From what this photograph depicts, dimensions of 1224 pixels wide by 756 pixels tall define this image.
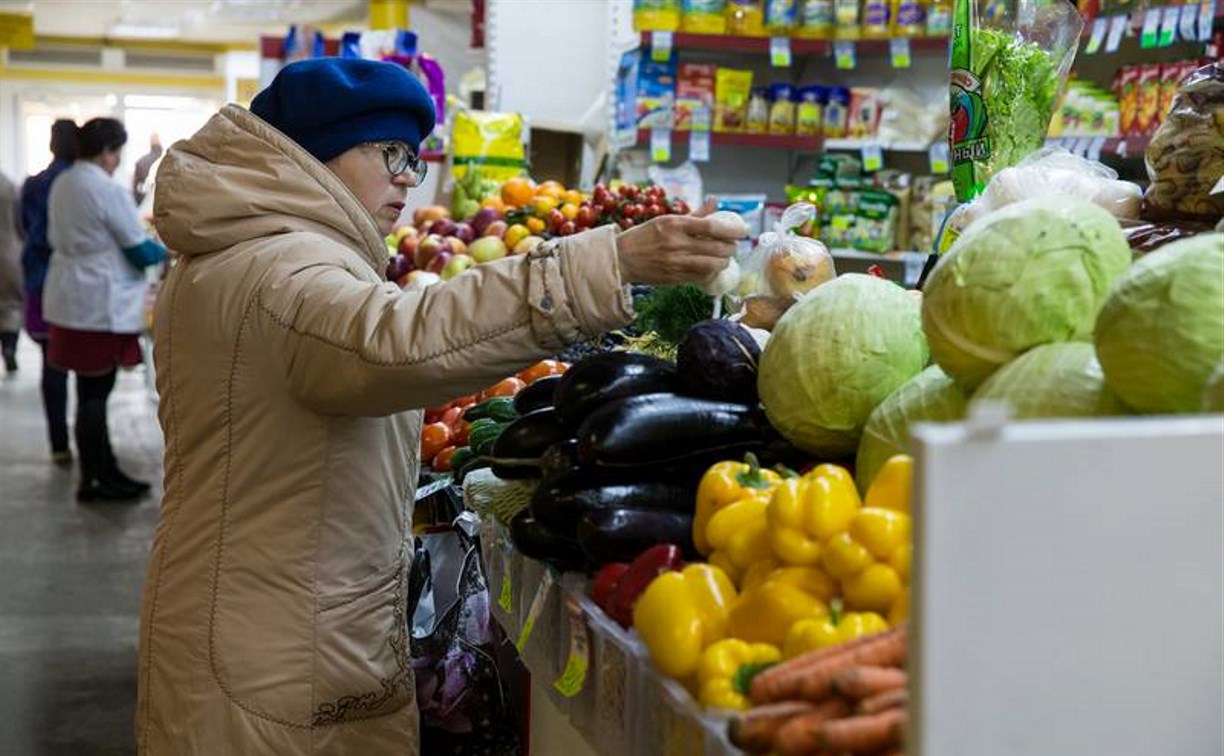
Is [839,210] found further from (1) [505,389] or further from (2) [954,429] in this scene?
(2) [954,429]

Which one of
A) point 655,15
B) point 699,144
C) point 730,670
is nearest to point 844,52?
point 699,144

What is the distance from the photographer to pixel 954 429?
104cm

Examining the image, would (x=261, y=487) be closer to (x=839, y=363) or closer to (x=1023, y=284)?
(x=839, y=363)

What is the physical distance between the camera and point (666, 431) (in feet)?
6.05

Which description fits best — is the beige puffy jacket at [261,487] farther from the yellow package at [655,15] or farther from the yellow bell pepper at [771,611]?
the yellow package at [655,15]

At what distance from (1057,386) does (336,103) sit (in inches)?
44.4

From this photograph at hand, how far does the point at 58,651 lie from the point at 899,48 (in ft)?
13.7

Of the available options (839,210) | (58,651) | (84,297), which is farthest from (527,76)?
(58,651)

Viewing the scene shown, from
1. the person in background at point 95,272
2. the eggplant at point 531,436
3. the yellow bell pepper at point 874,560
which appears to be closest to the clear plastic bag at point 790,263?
the eggplant at point 531,436

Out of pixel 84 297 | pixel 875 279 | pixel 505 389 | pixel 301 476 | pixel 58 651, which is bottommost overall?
pixel 58 651

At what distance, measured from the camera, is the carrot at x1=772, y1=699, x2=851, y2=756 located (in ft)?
3.88

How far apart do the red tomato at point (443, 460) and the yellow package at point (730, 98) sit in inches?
140

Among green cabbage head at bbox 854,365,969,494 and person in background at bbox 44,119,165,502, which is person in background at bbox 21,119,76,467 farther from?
green cabbage head at bbox 854,365,969,494

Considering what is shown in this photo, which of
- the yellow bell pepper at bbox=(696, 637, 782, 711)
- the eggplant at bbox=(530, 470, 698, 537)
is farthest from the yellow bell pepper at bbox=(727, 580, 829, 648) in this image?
the eggplant at bbox=(530, 470, 698, 537)
